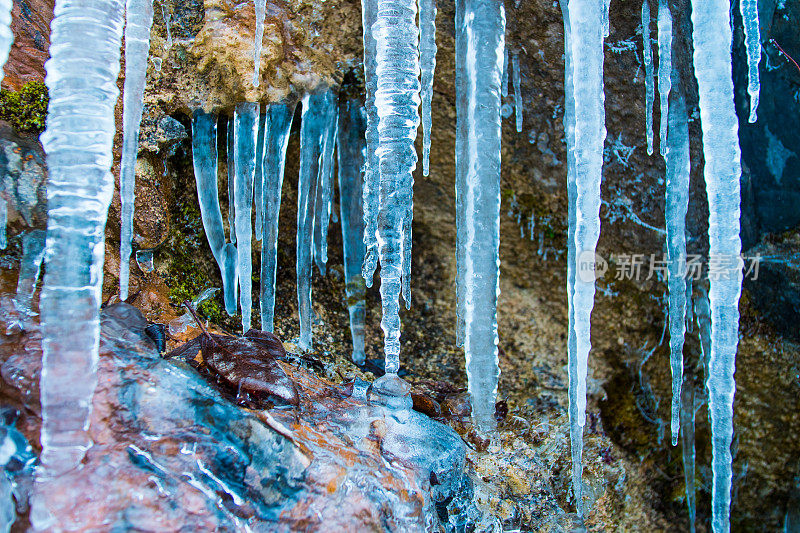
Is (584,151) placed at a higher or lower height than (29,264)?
higher

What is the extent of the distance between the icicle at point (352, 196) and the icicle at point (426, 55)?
465 millimetres

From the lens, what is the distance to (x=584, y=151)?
207 cm

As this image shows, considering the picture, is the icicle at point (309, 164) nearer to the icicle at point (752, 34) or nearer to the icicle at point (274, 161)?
the icicle at point (274, 161)

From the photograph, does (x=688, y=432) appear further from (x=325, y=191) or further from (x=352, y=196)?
(x=325, y=191)

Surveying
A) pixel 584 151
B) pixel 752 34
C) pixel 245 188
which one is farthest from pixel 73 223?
pixel 752 34

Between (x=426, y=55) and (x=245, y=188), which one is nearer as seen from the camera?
(x=426, y=55)

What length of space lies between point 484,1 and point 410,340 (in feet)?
6.42

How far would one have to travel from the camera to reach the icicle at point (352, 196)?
106 inches

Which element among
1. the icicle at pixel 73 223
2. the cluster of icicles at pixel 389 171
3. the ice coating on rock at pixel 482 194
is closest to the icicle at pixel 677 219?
the cluster of icicles at pixel 389 171

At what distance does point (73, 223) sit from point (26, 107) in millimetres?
1190

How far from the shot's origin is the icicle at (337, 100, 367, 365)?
2.70 metres

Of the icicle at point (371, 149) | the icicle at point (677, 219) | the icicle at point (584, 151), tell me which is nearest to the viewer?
the icicle at point (584, 151)

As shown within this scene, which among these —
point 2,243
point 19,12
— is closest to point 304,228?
point 2,243

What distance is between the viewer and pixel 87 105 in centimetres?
147
